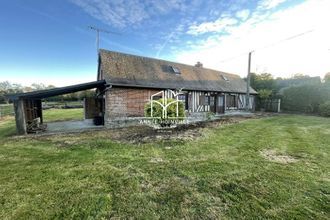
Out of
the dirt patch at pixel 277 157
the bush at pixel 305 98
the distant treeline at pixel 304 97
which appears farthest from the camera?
the bush at pixel 305 98

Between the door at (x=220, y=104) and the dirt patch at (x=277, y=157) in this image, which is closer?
the dirt patch at (x=277, y=157)

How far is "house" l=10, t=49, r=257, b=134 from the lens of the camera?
26.7 ft

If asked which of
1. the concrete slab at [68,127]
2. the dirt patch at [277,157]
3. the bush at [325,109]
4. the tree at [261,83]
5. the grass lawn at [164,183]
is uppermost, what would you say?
the tree at [261,83]

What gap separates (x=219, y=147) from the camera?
5105mm

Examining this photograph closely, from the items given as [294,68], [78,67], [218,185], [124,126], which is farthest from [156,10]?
[294,68]

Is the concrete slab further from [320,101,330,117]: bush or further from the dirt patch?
[320,101,330,117]: bush

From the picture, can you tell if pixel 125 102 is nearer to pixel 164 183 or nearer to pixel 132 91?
pixel 132 91

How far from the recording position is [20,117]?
7043 millimetres

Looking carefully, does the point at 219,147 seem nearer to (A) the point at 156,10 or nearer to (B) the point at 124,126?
(B) the point at 124,126

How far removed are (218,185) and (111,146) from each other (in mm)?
3757

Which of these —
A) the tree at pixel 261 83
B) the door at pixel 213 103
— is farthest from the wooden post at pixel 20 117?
the tree at pixel 261 83

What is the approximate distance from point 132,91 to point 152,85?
151 cm

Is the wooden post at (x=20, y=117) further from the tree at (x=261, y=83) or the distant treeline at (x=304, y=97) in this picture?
the tree at (x=261, y=83)

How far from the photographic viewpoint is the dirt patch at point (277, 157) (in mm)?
4012
